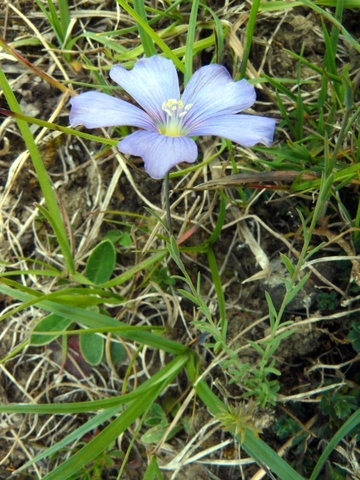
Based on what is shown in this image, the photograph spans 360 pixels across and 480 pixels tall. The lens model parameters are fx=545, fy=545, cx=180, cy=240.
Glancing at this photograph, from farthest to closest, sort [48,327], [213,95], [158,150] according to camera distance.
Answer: [48,327] → [213,95] → [158,150]

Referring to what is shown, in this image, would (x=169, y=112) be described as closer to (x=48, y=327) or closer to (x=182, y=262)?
(x=182, y=262)

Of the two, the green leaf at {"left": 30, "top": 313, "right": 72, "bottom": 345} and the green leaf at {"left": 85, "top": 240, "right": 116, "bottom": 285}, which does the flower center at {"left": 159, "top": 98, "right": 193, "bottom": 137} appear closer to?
the green leaf at {"left": 85, "top": 240, "right": 116, "bottom": 285}

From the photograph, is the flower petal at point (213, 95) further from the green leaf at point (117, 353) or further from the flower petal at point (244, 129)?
the green leaf at point (117, 353)

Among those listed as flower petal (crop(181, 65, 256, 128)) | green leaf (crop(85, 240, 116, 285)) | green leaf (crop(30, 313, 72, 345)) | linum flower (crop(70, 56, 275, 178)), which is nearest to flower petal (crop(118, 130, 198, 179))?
linum flower (crop(70, 56, 275, 178))

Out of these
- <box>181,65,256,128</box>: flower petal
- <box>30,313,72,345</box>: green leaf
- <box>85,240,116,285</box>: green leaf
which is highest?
<box>181,65,256,128</box>: flower petal

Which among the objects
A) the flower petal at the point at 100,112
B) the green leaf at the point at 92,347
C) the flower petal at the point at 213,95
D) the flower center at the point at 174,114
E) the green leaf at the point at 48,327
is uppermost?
the flower petal at the point at 100,112

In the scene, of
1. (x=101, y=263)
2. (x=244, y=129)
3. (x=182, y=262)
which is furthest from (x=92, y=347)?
(x=244, y=129)

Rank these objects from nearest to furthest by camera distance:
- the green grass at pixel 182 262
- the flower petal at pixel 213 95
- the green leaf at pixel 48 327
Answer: the flower petal at pixel 213 95 → the green grass at pixel 182 262 → the green leaf at pixel 48 327

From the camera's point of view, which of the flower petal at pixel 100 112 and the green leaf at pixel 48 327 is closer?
the flower petal at pixel 100 112

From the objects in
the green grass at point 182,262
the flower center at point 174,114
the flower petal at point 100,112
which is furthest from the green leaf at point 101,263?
the flower petal at point 100,112
